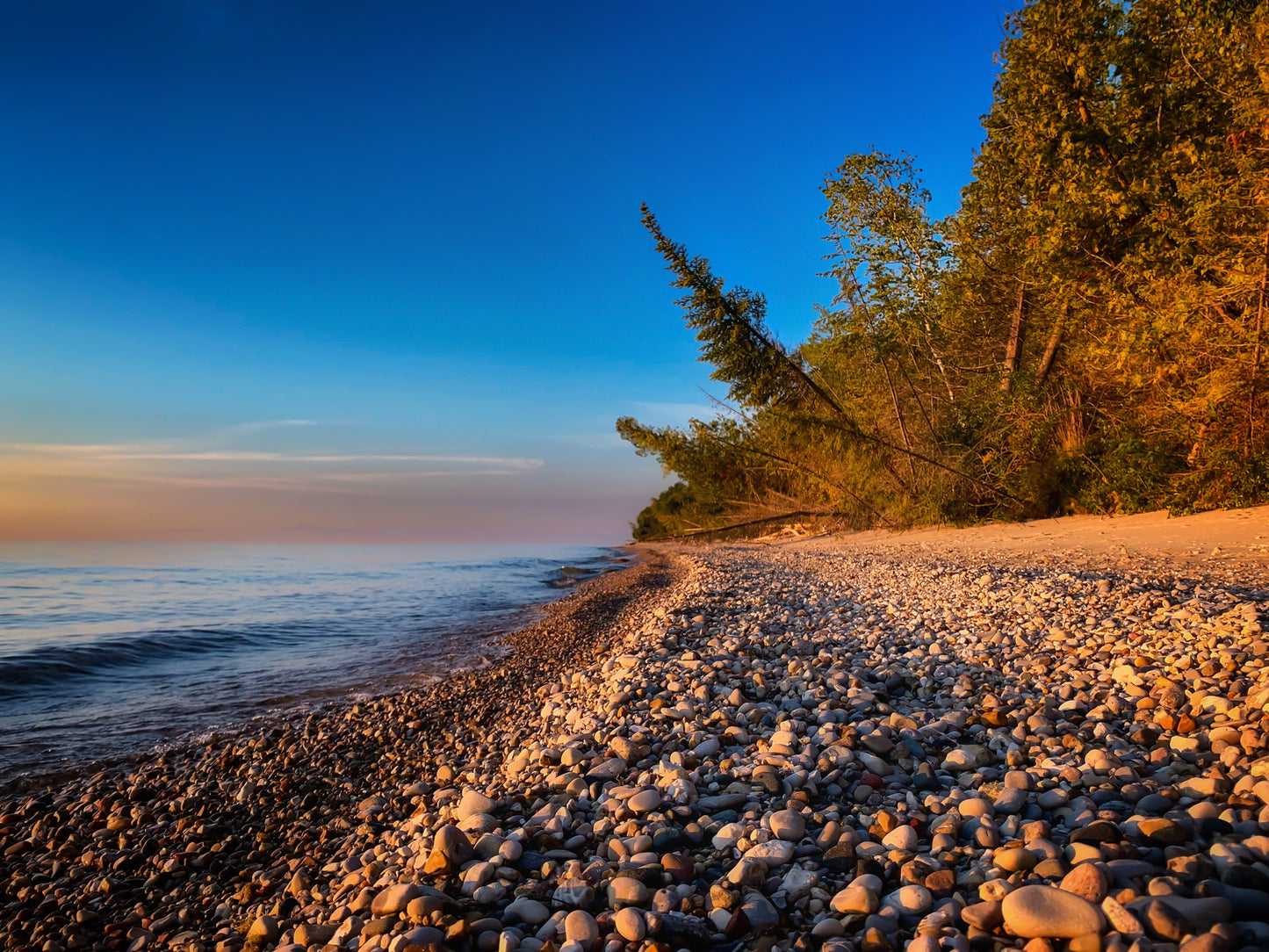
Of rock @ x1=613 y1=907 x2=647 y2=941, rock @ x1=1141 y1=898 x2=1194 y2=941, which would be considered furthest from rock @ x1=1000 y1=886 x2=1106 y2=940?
rock @ x1=613 y1=907 x2=647 y2=941

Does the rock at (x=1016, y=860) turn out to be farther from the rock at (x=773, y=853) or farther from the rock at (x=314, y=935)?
the rock at (x=314, y=935)

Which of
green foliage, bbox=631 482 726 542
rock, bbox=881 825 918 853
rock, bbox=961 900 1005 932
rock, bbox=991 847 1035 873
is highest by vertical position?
green foliage, bbox=631 482 726 542

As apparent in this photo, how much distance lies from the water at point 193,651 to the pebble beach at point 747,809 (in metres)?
1.48

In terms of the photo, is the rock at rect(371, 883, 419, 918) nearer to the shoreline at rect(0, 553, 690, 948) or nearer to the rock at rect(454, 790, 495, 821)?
the rock at rect(454, 790, 495, 821)

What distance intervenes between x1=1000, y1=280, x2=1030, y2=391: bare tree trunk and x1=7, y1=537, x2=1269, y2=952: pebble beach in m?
13.5

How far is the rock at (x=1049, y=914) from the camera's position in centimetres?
187

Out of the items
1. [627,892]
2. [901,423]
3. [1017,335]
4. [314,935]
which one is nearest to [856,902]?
[627,892]

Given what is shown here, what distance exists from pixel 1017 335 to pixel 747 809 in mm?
20390

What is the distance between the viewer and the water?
6898mm

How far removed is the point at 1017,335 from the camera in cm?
1898

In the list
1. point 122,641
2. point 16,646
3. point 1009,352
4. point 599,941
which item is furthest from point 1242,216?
point 16,646

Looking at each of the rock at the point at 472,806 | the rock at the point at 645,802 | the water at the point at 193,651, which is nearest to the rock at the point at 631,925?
the rock at the point at 645,802

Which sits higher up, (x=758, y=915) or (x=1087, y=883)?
(x=1087, y=883)

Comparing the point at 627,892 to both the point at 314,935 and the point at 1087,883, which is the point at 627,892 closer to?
the point at 314,935
